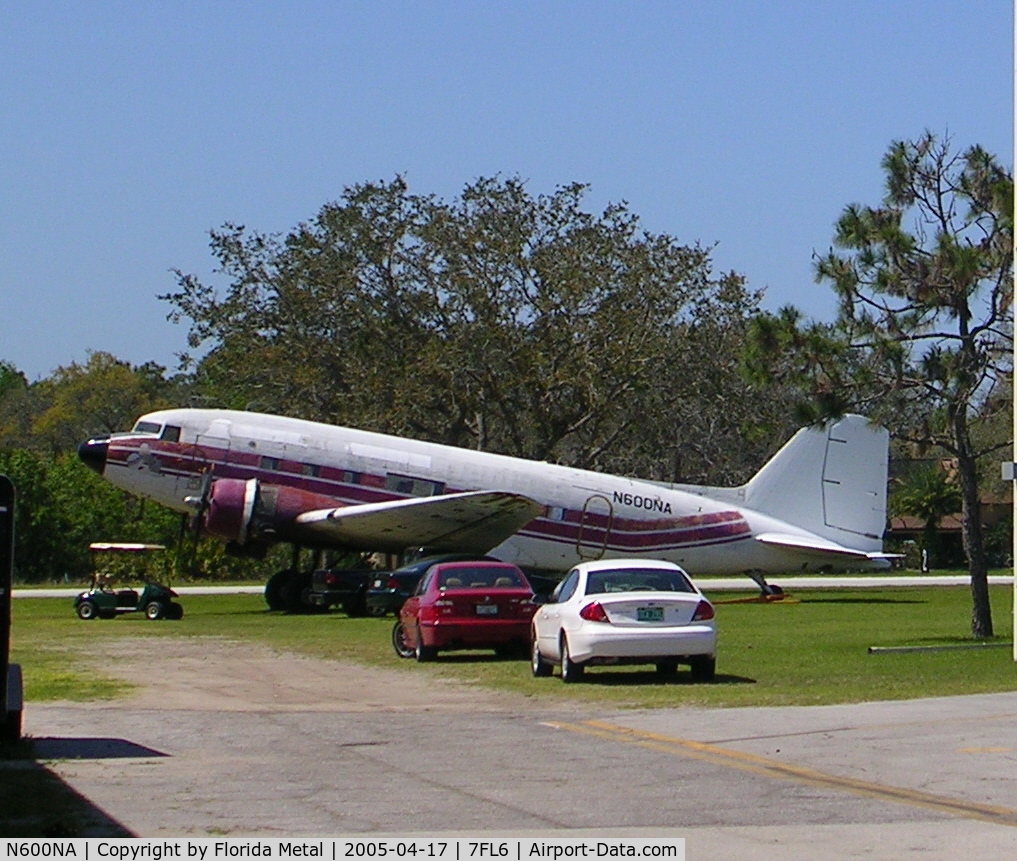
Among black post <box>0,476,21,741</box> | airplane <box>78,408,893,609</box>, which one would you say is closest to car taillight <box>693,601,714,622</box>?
black post <box>0,476,21,741</box>

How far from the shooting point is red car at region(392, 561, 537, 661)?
A: 2281 centimetres

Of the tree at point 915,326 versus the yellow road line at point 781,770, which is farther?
the tree at point 915,326

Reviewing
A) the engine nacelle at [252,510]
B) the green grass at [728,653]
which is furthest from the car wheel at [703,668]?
the engine nacelle at [252,510]

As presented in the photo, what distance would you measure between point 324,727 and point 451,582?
7.59 m

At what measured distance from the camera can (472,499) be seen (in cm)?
3769

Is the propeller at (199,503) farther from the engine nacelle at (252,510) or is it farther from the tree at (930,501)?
the tree at (930,501)

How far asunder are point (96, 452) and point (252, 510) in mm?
4391

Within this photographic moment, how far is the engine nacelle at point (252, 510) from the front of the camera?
3862 cm

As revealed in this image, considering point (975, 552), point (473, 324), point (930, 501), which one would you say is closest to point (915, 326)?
point (975, 552)

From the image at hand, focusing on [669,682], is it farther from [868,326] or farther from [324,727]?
[868,326]

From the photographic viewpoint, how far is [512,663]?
23.1 m

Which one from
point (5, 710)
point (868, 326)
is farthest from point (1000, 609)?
point (5, 710)

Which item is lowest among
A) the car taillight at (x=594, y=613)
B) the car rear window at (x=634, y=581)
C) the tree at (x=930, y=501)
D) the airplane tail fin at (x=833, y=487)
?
the car taillight at (x=594, y=613)

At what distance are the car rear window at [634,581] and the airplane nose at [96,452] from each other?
22404mm
